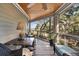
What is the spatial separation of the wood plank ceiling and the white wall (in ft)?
0.38

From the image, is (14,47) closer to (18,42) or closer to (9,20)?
(18,42)

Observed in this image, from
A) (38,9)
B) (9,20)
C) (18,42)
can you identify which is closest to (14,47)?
(18,42)

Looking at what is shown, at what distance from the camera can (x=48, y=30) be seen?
248cm

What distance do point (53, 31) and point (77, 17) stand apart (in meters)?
0.41

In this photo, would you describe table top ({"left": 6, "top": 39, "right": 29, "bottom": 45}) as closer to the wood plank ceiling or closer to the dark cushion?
the dark cushion

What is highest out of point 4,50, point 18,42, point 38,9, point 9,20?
point 38,9

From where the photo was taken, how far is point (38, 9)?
2.44 m

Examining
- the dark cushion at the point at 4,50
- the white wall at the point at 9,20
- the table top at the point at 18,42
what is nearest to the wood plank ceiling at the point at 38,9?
the white wall at the point at 9,20

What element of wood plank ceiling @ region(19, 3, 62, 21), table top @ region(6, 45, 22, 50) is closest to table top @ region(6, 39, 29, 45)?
table top @ region(6, 45, 22, 50)

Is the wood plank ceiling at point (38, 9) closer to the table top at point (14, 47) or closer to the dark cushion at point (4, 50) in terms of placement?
the table top at point (14, 47)

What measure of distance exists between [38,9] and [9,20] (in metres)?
0.46

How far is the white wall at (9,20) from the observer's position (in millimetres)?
2334

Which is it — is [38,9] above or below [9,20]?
above

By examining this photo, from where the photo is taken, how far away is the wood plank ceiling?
2404 mm
